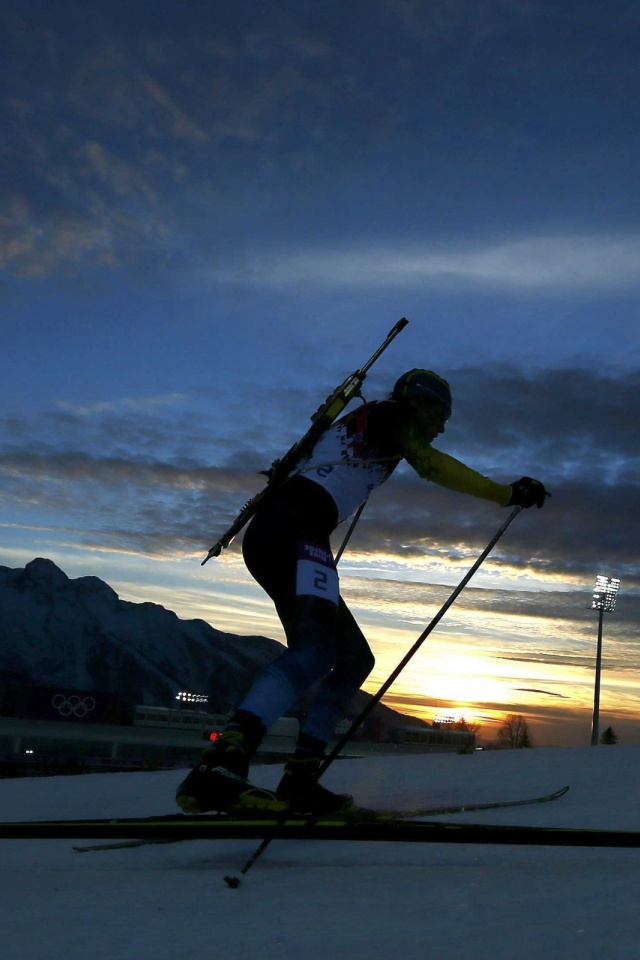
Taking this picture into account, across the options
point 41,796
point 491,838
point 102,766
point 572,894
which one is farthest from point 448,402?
point 102,766

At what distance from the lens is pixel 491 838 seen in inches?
85.2

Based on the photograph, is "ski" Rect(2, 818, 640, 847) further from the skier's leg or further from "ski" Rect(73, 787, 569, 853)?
the skier's leg

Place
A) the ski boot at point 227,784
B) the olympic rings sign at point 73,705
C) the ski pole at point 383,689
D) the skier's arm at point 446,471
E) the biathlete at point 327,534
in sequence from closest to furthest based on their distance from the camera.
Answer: the ski pole at point 383,689 → the ski boot at point 227,784 → the biathlete at point 327,534 → the skier's arm at point 446,471 → the olympic rings sign at point 73,705

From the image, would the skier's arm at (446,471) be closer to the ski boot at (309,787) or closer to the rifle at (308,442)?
the rifle at (308,442)

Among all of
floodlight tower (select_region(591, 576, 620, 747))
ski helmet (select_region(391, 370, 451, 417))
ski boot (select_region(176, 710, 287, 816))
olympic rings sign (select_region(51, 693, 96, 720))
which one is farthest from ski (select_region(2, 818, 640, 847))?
olympic rings sign (select_region(51, 693, 96, 720))

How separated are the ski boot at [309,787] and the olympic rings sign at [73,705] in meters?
63.4

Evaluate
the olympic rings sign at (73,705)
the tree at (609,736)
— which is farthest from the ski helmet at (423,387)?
the tree at (609,736)

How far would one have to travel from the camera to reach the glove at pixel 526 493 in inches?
124

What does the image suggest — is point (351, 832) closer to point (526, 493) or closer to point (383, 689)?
point (383, 689)

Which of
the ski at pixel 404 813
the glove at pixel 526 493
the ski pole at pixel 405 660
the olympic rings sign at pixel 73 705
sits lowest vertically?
the olympic rings sign at pixel 73 705

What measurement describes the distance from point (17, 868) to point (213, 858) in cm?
56

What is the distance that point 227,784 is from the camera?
94.2 inches

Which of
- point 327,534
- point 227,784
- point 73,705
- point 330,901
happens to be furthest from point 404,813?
point 73,705

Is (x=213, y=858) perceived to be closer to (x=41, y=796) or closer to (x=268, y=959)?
(x=268, y=959)
